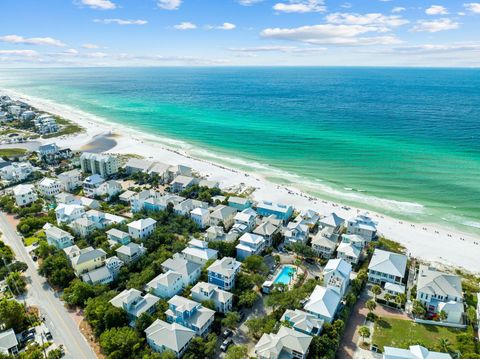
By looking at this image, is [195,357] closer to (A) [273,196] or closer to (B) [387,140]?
(A) [273,196]

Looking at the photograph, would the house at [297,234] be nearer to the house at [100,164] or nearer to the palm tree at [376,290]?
the palm tree at [376,290]

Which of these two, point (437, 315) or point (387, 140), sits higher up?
point (387, 140)

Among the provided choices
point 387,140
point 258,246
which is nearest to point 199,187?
point 258,246

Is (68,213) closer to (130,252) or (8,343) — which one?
(130,252)

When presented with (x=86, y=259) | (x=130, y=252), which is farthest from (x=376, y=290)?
(x=86, y=259)

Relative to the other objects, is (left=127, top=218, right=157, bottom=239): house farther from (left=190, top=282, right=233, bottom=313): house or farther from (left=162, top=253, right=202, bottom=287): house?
(left=190, top=282, right=233, bottom=313): house

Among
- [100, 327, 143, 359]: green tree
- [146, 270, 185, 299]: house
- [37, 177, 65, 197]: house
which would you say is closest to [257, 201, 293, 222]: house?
[146, 270, 185, 299]: house
